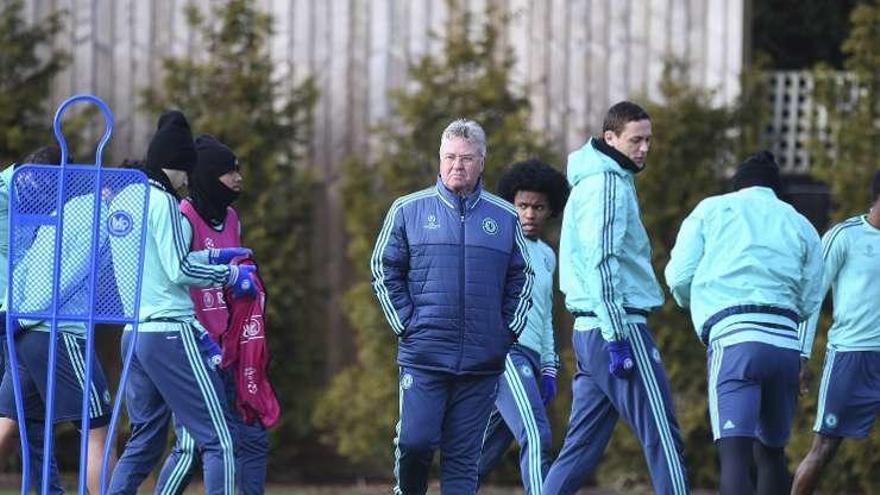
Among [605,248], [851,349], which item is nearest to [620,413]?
[605,248]

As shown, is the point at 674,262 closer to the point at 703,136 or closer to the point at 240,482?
the point at 240,482

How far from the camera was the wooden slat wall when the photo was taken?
14.4m

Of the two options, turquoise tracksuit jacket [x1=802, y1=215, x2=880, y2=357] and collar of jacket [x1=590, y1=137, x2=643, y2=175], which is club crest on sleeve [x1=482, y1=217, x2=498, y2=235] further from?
turquoise tracksuit jacket [x1=802, y1=215, x2=880, y2=357]

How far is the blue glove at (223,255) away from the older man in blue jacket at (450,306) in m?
0.65

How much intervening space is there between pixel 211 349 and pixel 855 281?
3.90 meters

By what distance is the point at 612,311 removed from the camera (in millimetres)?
9172

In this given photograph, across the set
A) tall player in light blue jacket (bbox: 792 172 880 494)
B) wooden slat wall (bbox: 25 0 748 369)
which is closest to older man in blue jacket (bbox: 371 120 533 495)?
tall player in light blue jacket (bbox: 792 172 880 494)

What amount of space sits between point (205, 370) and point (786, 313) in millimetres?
2712

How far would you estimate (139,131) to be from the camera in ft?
48.7

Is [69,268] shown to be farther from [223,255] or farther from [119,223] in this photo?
[223,255]

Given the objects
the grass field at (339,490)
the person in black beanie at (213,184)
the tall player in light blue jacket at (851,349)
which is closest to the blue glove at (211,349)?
the person in black beanie at (213,184)

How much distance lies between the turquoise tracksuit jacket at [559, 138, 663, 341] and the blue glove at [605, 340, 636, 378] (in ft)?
0.14

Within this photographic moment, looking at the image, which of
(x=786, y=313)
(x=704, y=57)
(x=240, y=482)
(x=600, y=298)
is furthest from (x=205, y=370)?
(x=704, y=57)

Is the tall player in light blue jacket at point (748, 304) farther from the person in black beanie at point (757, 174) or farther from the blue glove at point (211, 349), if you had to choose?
the blue glove at point (211, 349)
